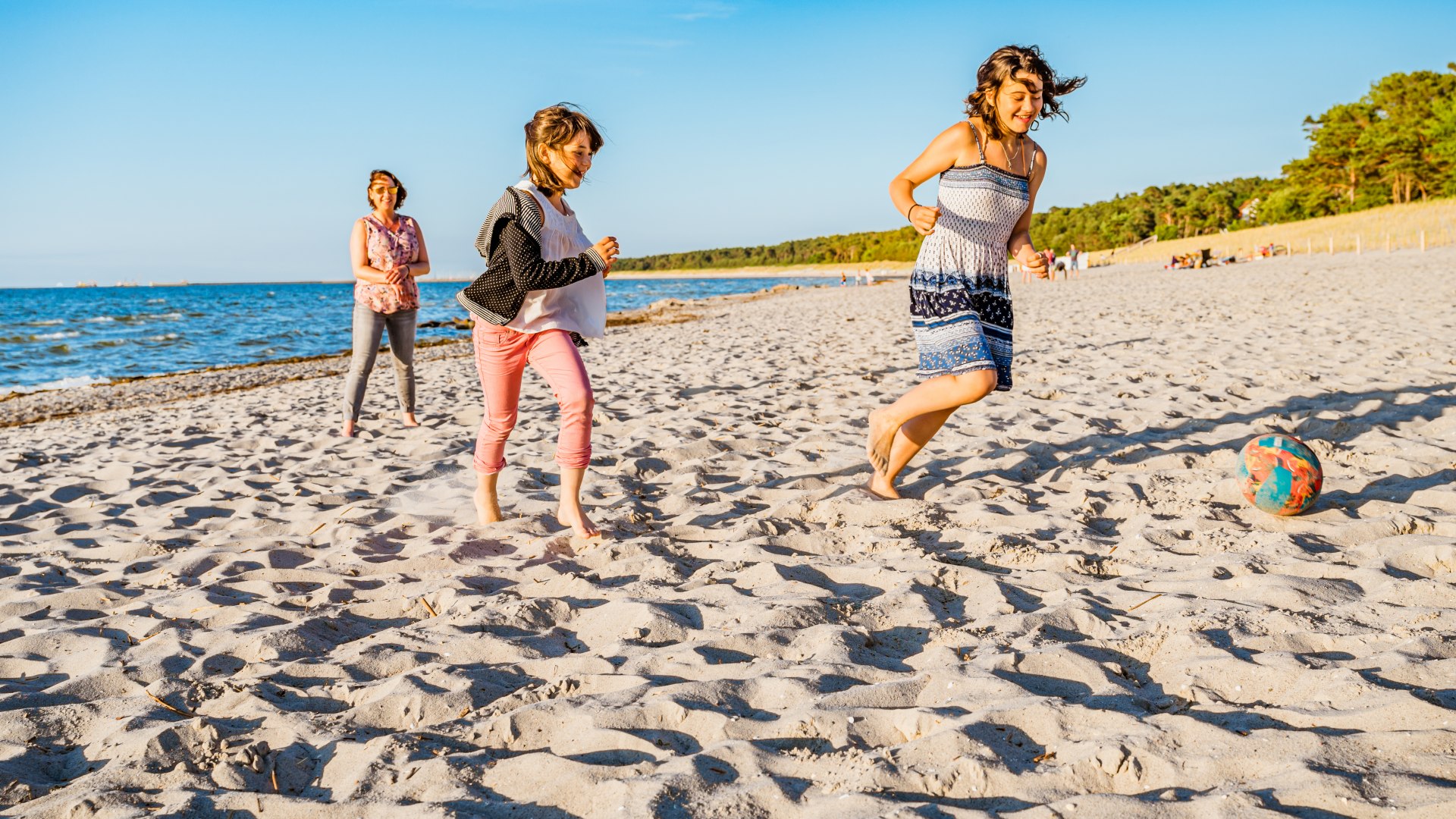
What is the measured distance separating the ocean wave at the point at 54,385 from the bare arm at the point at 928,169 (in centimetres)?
1485

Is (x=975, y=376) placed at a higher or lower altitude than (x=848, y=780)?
higher

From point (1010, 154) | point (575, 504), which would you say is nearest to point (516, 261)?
point (575, 504)

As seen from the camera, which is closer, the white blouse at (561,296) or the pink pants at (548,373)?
the white blouse at (561,296)

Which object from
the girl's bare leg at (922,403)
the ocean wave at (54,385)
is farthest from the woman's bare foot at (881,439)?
the ocean wave at (54,385)

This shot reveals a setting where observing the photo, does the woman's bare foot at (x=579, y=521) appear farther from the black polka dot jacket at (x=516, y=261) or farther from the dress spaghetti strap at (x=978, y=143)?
the dress spaghetti strap at (x=978, y=143)

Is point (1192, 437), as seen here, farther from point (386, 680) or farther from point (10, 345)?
point (10, 345)

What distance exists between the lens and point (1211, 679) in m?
2.39

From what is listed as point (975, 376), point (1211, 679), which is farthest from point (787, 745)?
point (975, 376)

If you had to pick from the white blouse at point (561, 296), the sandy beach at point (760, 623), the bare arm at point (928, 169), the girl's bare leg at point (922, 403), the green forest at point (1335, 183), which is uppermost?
the green forest at point (1335, 183)

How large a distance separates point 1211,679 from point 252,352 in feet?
68.6

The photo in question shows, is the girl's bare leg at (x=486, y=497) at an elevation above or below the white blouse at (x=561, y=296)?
below

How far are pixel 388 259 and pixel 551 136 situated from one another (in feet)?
10.5

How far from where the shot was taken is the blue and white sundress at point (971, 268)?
152 inches

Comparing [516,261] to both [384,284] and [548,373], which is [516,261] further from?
[384,284]
